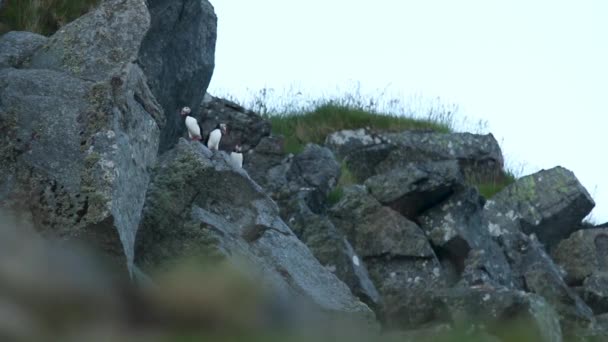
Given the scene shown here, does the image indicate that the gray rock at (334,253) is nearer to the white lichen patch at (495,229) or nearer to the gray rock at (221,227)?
the gray rock at (221,227)

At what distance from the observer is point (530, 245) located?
18.4m

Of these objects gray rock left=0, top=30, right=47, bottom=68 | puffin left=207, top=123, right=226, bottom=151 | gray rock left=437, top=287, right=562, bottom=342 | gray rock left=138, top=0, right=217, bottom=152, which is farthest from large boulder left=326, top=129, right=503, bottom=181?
gray rock left=0, top=30, right=47, bottom=68

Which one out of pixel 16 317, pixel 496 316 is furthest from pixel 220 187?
pixel 16 317

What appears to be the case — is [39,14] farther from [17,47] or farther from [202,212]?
[202,212]

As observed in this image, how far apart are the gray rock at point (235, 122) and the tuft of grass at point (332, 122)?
8.52 ft

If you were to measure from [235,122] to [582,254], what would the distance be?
6.33 m

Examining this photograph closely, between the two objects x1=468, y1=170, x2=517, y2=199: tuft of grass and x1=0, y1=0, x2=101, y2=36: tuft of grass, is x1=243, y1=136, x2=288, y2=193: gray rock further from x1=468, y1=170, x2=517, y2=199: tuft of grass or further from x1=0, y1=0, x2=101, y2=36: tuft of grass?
x1=0, y1=0, x2=101, y2=36: tuft of grass

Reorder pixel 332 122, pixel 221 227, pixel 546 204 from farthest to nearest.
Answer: pixel 332 122 < pixel 546 204 < pixel 221 227

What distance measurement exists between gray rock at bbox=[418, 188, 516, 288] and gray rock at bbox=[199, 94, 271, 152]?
4080 millimetres

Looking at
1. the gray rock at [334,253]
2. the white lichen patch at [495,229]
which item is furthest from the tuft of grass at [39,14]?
the white lichen patch at [495,229]

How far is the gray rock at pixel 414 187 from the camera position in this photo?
16969 mm

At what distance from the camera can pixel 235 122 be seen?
20922mm

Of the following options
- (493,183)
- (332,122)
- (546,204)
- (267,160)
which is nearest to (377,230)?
(267,160)

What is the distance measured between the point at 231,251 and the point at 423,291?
4629mm
